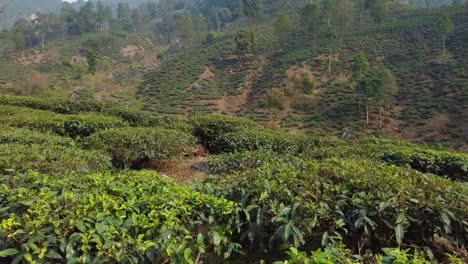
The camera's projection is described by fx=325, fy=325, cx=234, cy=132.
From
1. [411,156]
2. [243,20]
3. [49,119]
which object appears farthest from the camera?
[243,20]

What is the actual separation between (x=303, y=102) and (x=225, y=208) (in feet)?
132

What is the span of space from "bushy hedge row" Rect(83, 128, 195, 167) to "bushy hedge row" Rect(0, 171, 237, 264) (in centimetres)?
434

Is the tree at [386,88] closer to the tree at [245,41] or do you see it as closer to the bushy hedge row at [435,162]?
the tree at [245,41]

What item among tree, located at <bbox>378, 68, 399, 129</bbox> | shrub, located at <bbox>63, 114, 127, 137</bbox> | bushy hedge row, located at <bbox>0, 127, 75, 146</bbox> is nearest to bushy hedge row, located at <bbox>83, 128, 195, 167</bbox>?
bushy hedge row, located at <bbox>0, 127, 75, 146</bbox>

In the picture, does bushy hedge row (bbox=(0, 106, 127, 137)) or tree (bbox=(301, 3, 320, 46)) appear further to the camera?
tree (bbox=(301, 3, 320, 46))

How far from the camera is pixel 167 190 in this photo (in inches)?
159

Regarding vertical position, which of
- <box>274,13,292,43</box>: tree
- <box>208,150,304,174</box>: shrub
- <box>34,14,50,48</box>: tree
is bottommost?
<box>208,150,304,174</box>: shrub

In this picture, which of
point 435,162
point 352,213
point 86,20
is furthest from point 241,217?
point 86,20

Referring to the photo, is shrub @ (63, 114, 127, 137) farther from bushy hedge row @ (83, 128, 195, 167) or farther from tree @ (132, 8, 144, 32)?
tree @ (132, 8, 144, 32)

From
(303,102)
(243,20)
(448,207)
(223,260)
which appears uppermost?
(243,20)

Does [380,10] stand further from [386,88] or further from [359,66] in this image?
[386,88]

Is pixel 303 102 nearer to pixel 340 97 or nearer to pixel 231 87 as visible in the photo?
pixel 340 97

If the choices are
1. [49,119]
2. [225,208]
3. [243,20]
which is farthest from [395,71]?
[243,20]

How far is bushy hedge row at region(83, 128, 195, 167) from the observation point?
8.60 meters
